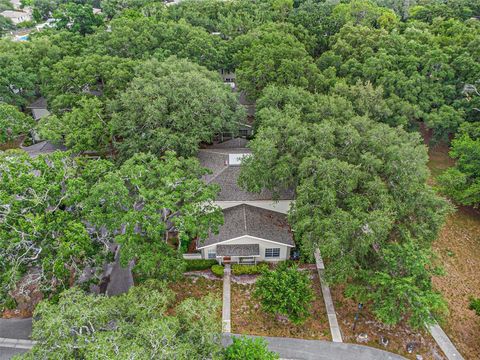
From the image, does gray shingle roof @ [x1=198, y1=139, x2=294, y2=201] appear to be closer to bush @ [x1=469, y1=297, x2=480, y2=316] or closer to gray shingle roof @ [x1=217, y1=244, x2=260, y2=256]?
gray shingle roof @ [x1=217, y1=244, x2=260, y2=256]

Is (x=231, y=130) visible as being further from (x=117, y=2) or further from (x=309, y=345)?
(x=117, y=2)

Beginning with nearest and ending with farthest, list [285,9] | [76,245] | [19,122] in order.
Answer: [76,245] → [19,122] → [285,9]

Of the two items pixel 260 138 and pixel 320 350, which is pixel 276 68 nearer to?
pixel 260 138

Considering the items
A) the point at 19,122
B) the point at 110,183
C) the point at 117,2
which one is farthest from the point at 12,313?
the point at 117,2

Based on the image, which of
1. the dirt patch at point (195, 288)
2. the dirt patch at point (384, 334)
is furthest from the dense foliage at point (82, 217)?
the dirt patch at point (384, 334)

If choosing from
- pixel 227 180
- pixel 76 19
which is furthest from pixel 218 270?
pixel 76 19

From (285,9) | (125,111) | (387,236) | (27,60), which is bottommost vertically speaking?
(387,236)
